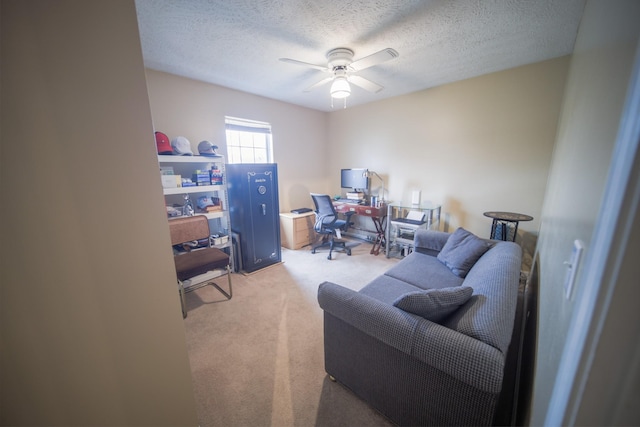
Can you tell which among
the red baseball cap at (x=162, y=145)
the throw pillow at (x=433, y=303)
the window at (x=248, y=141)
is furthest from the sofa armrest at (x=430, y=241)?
the red baseball cap at (x=162, y=145)

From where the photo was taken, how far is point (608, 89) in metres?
0.63

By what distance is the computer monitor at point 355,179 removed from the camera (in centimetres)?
410

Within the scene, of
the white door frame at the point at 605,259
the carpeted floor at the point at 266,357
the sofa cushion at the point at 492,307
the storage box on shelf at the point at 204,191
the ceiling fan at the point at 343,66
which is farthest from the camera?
the storage box on shelf at the point at 204,191

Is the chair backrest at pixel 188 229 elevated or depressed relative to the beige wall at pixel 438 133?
depressed

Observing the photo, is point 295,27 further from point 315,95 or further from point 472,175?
point 472,175

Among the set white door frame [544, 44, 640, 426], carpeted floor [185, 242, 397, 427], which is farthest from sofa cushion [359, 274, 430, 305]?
white door frame [544, 44, 640, 426]

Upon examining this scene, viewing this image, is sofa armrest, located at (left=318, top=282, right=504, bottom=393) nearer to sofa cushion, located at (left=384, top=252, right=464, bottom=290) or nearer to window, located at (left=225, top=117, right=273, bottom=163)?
sofa cushion, located at (left=384, top=252, right=464, bottom=290)

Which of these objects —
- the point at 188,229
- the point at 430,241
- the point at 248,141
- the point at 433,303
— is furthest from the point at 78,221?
the point at 248,141

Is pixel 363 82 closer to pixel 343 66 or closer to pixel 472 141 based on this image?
pixel 343 66

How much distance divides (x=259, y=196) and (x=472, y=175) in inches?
118

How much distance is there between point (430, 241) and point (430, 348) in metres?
1.77

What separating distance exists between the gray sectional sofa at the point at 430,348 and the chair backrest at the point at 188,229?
1.98 metres

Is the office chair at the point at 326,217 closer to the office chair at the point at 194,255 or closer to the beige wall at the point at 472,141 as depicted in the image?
the beige wall at the point at 472,141

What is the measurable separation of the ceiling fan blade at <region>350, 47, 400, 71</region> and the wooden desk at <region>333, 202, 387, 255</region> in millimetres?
2098
